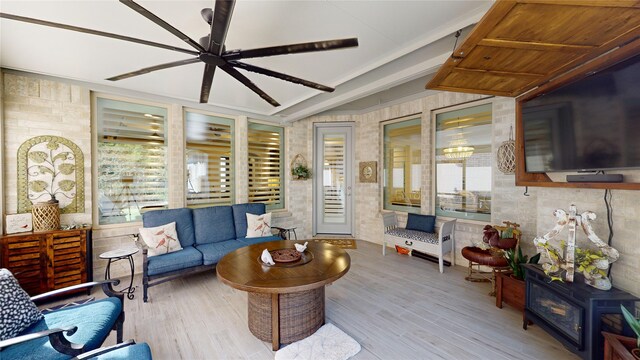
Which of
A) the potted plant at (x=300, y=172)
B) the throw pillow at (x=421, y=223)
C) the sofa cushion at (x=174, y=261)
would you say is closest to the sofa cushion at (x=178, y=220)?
the sofa cushion at (x=174, y=261)

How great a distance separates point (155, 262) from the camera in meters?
2.78

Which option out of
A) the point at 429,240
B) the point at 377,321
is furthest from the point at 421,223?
the point at 377,321

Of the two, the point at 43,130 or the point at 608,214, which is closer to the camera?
the point at 608,214

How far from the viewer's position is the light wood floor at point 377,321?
1913 millimetres

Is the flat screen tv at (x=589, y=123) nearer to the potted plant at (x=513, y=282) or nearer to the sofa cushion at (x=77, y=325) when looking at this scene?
the potted plant at (x=513, y=282)

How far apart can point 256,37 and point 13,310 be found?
102 inches

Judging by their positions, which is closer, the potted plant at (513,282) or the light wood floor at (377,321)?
the light wood floor at (377,321)

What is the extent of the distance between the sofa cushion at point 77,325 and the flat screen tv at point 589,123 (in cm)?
355

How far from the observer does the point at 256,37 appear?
220 cm

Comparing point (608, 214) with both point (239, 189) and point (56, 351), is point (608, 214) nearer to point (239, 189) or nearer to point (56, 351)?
point (56, 351)

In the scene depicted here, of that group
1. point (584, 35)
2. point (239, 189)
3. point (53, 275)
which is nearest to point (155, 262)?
point (53, 275)

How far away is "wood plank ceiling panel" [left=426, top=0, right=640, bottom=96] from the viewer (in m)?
1.26

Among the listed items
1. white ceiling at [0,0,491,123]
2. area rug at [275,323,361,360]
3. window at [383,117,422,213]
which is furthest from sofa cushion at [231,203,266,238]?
window at [383,117,422,213]

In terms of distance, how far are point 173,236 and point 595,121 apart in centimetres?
438
